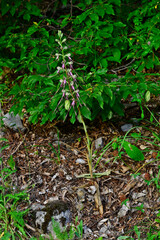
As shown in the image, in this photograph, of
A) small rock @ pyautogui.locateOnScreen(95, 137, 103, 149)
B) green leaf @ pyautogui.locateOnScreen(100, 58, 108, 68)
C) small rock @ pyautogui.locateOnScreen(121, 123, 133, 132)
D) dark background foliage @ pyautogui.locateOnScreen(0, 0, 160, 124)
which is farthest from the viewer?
small rock @ pyautogui.locateOnScreen(121, 123, 133, 132)

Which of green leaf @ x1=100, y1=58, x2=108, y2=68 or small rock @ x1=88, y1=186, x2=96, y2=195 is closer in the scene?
small rock @ x1=88, y1=186, x2=96, y2=195

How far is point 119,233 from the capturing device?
7.11ft

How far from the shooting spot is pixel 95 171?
2602 mm

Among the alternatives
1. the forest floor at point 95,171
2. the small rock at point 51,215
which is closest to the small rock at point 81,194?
the forest floor at point 95,171

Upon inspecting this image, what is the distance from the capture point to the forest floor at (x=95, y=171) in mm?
2240

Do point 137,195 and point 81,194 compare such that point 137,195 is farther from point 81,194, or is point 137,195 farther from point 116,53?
point 116,53

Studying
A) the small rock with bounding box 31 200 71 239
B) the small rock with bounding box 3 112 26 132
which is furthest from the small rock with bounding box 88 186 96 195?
the small rock with bounding box 3 112 26 132

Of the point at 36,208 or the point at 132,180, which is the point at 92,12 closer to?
the point at 132,180

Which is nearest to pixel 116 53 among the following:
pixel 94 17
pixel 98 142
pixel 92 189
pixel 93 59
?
pixel 93 59

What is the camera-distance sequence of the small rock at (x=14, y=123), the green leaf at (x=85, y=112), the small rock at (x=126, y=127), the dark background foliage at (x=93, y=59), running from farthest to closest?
the small rock at (x=14, y=123) → the small rock at (x=126, y=127) → the dark background foliage at (x=93, y=59) → the green leaf at (x=85, y=112)

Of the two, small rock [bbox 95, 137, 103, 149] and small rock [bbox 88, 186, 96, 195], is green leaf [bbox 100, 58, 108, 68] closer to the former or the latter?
small rock [bbox 95, 137, 103, 149]

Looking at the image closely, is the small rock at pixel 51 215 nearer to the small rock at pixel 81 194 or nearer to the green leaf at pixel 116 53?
the small rock at pixel 81 194

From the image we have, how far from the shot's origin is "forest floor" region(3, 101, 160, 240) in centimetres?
224

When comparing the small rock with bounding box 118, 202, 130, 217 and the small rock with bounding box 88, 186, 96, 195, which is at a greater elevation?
the small rock with bounding box 88, 186, 96, 195
